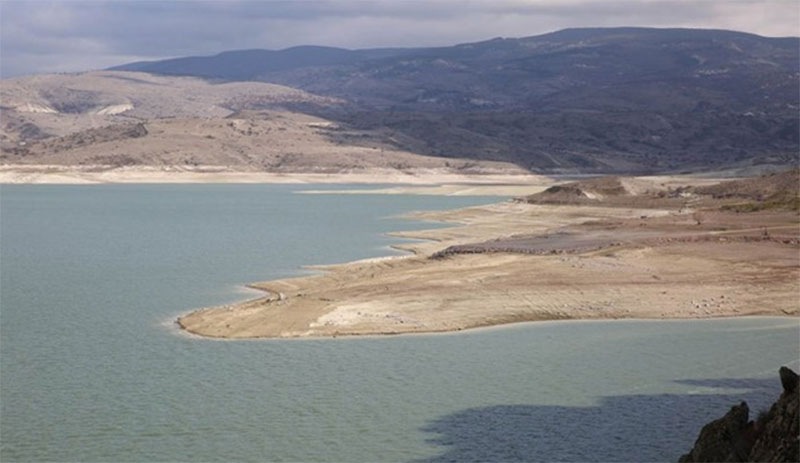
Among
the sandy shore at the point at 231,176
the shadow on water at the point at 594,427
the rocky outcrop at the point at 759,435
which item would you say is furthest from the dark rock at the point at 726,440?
the sandy shore at the point at 231,176

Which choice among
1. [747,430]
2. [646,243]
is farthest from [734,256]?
[747,430]

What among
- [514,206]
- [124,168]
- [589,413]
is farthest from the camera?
[124,168]

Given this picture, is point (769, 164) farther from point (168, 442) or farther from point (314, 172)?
point (168, 442)

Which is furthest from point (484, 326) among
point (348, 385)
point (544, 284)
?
point (348, 385)

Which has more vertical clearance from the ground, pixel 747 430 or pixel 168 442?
pixel 747 430

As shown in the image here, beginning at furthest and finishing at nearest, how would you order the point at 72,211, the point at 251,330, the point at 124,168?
1. the point at 124,168
2. the point at 72,211
3. the point at 251,330

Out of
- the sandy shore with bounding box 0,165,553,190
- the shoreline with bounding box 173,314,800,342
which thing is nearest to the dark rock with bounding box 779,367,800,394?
the shoreline with bounding box 173,314,800,342

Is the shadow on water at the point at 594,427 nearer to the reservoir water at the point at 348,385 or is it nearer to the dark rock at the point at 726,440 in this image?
the reservoir water at the point at 348,385
